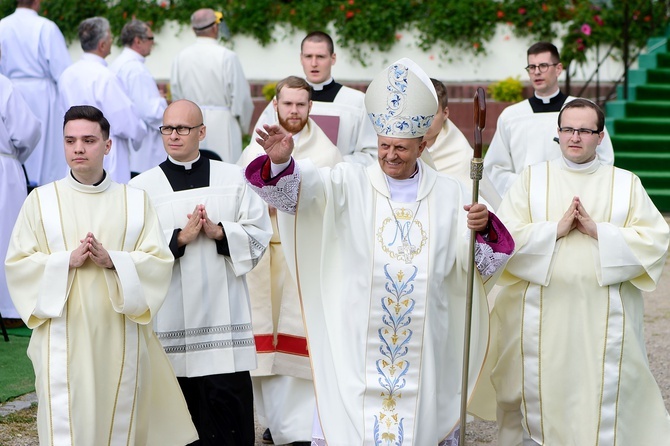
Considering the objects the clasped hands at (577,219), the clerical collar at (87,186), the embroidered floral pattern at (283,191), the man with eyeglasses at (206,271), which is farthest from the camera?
the man with eyeglasses at (206,271)

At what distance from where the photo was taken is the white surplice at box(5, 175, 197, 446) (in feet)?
18.8

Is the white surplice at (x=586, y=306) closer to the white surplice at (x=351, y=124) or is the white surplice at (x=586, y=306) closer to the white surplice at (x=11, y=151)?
the white surplice at (x=351, y=124)

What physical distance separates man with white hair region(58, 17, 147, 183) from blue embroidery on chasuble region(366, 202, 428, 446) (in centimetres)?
536

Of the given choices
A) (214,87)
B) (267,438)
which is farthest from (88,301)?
(214,87)

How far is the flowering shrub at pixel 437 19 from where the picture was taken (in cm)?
1662

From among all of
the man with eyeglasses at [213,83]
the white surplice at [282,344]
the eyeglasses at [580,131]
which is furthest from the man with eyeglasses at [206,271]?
the man with eyeglasses at [213,83]

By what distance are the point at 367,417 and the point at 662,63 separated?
39.9 feet

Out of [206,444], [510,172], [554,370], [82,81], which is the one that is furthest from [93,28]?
[554,370]

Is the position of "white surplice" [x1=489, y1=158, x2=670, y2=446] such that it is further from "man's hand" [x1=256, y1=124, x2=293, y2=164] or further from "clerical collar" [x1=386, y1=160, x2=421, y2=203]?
"man's hand" [x1=256, y1=124, x2=293, y2=164]

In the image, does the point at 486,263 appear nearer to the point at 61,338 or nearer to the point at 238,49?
the point at 61,338

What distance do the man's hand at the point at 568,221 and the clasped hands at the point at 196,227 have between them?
163cm

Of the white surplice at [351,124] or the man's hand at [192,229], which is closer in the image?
the man's hand at [192,229]

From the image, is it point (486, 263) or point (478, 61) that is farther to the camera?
point (478, 61)

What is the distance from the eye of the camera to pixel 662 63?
54.9 ft
